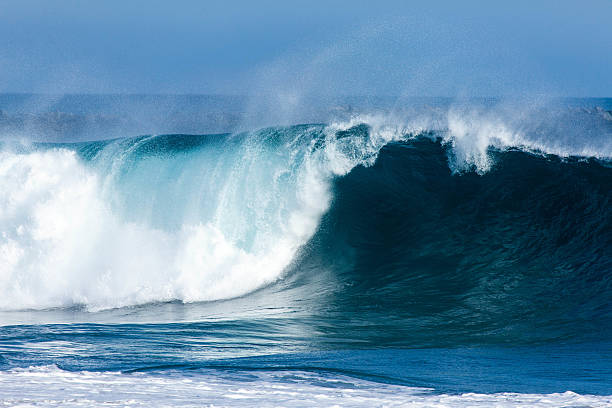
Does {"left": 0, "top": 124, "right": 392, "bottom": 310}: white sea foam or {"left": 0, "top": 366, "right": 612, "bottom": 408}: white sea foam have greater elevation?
{"left": 0, "top": 124, "right": 392, "bottom": 310}: white sea foam

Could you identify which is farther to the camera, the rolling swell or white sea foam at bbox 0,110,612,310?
white sea foam at bbox 0,110,612,310

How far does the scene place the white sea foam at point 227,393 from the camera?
171 inches

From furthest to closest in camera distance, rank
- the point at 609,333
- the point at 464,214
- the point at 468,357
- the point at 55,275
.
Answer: the point at 464,214, the point at 55,275, the point at 609,333, the point at 468,357

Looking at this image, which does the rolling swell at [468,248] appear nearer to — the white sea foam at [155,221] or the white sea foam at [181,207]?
the white sea foam at [181,207]

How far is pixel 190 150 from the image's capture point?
12.9 m

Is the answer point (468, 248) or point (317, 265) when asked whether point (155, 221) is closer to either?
point (317, 265)

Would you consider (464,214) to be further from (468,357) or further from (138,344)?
(138,344)

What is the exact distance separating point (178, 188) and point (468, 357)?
690cm

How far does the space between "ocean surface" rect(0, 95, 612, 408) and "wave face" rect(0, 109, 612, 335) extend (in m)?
0.03

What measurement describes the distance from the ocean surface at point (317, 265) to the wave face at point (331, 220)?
3 cm

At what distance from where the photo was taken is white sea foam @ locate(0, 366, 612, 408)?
14.2ft

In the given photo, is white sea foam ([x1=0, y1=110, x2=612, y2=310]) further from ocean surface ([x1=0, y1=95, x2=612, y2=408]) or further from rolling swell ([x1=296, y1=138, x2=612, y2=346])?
rolling swell ([x1=296, y1=138, x2=612, y2=346])

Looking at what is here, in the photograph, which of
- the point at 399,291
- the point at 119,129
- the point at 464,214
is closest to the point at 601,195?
the point at 464,214

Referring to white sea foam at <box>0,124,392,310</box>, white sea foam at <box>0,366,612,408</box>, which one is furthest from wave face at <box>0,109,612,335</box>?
white sea foam at <box>0,366,612,408</box>
